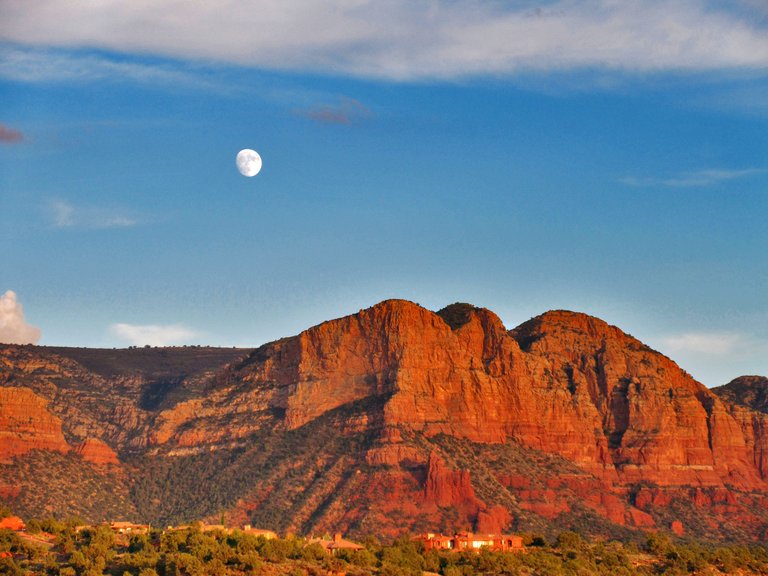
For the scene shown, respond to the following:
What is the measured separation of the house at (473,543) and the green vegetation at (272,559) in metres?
2.01

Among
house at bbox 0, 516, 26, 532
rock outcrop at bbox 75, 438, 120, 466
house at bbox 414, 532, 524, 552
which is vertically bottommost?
house at bbox 0, 516, 26, 532

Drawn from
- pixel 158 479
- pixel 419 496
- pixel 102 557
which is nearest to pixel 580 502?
pixel 419 496

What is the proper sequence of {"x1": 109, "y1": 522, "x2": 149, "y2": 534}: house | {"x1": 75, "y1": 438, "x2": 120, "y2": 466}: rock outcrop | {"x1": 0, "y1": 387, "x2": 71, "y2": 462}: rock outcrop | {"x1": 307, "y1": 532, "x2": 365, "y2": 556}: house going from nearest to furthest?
{"x1": 307, "y1": 532, "x2": 365, "y2": 556}: house < {"x1": 109, "y1": 522, "x2": 149, "y2": 534}: house < {"x1": 0, "y1": 387, "x2": 71, "y2": 462}: rock outcrop < {"x1": 75, "y1": 438, "x2": 120, "y2": 466}: rock outcrop

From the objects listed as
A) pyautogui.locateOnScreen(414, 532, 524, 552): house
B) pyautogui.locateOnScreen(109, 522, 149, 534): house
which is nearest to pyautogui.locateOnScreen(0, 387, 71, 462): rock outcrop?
pyautogui.locateOnScreen(109, 522, 149, 534): house

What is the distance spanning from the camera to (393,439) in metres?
181

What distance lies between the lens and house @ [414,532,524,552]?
410 feet

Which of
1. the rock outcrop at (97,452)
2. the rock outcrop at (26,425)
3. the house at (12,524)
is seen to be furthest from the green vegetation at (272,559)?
the rock outcrop at (97,452)

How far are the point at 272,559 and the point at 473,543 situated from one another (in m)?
29.3

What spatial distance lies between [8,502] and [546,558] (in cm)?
6909

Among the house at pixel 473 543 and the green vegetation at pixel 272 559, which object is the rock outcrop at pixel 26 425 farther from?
the green vegetation at pixel 272 559

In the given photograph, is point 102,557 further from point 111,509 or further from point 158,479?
point 158,479

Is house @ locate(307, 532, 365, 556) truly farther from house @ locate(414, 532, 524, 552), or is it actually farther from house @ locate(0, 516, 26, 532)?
house @ locate(0, 516, 26, 532)

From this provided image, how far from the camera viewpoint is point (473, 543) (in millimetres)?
128875

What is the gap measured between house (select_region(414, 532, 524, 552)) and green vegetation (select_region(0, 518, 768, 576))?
2014 millimetres
